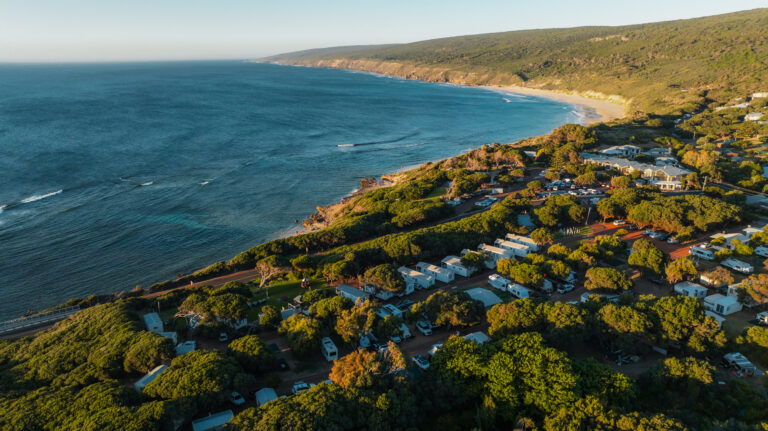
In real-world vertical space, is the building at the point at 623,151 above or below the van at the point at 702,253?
above

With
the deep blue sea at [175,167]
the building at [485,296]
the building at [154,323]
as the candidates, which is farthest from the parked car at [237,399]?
the deep blue sea at [175,167]

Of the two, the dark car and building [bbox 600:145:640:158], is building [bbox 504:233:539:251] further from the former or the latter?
building [bbox 600:145:640:158]

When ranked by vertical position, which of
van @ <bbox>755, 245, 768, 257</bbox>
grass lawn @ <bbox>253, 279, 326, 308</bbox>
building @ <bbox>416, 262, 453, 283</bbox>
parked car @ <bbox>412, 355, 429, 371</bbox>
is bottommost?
grass lawn @ <bbox>253, 279, 326, 308</bbox>

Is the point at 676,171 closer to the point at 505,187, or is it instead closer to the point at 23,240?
the point at 505,187

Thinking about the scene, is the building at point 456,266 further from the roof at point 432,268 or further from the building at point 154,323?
the building at point 154,323

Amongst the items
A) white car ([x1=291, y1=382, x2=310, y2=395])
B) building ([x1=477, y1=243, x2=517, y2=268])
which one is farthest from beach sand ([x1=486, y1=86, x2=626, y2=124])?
white car ([x1=291, y1=382, x2=310, y2=395])

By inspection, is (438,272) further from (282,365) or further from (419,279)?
(282,365)

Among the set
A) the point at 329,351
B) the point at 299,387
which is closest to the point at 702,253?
the point at 329,351
